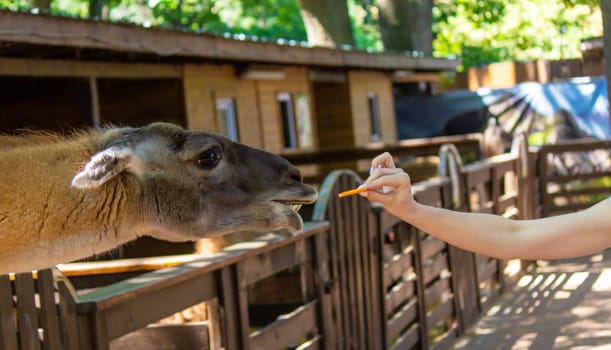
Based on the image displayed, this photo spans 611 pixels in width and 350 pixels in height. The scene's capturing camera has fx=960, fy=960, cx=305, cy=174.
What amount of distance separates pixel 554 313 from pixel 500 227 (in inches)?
272

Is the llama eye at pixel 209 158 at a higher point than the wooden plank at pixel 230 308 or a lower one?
higher

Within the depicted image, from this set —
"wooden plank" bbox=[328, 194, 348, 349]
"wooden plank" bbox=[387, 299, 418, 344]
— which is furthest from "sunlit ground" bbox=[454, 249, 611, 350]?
"wooden plank" bbox=[328, 194, 348, 349]

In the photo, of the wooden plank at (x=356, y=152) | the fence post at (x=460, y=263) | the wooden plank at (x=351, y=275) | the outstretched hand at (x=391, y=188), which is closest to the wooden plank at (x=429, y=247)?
the fence post at (x=460, y=263)

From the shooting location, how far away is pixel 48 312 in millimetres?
3912

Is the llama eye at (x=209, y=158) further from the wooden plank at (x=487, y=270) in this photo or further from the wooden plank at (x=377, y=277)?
the wooden plank at (x=487, y=270)

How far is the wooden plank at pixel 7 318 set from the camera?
3724 mm

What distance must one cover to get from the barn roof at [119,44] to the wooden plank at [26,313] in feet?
12.9

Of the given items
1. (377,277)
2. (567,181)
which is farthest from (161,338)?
(567,181)

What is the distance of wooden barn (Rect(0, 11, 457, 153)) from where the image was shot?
876 centimetres

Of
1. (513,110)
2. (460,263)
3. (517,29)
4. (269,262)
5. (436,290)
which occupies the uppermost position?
(517,29)

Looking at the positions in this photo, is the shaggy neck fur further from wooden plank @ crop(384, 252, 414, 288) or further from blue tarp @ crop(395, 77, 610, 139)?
blue tarp @ crop(395, 77, 610, 139)

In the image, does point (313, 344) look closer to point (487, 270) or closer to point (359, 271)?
point (359, 271)

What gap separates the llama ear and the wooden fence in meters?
0.59

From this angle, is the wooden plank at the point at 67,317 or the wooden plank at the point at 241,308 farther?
the wooden plank at the point at 241,308
